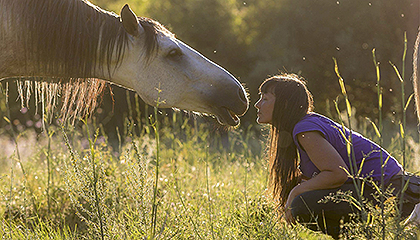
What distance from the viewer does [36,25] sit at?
2490 millimetres

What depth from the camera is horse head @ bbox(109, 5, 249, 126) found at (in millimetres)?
2756

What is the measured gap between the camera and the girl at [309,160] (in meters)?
2.49

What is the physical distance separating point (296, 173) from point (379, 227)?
118 cm

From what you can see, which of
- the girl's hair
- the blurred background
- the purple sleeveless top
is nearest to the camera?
the purple sleeveless top

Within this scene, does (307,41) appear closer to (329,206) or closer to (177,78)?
(177,78)

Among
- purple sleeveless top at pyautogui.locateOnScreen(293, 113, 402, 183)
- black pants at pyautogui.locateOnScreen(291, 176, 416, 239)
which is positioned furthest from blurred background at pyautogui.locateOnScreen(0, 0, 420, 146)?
black pants at pyautogui.locateOnScreen(291, 176, 416, 239)

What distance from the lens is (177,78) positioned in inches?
110

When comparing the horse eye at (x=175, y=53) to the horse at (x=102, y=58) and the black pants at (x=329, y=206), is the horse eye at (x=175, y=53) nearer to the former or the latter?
the horse at (x=102, y=58)

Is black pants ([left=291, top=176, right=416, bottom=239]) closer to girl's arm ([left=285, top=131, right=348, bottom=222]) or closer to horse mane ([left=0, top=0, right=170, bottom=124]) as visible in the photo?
girl's arm ([left=285, top=131, right=348, bottom=222])

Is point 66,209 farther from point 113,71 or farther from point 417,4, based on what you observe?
point 417,4

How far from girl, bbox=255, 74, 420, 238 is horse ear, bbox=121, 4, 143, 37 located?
0.89 m

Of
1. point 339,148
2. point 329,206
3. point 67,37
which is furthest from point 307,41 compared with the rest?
point 67,37

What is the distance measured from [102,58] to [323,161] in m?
1.46

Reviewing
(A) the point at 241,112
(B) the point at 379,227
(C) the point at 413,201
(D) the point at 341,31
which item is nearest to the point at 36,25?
(A) the point at 241,112
